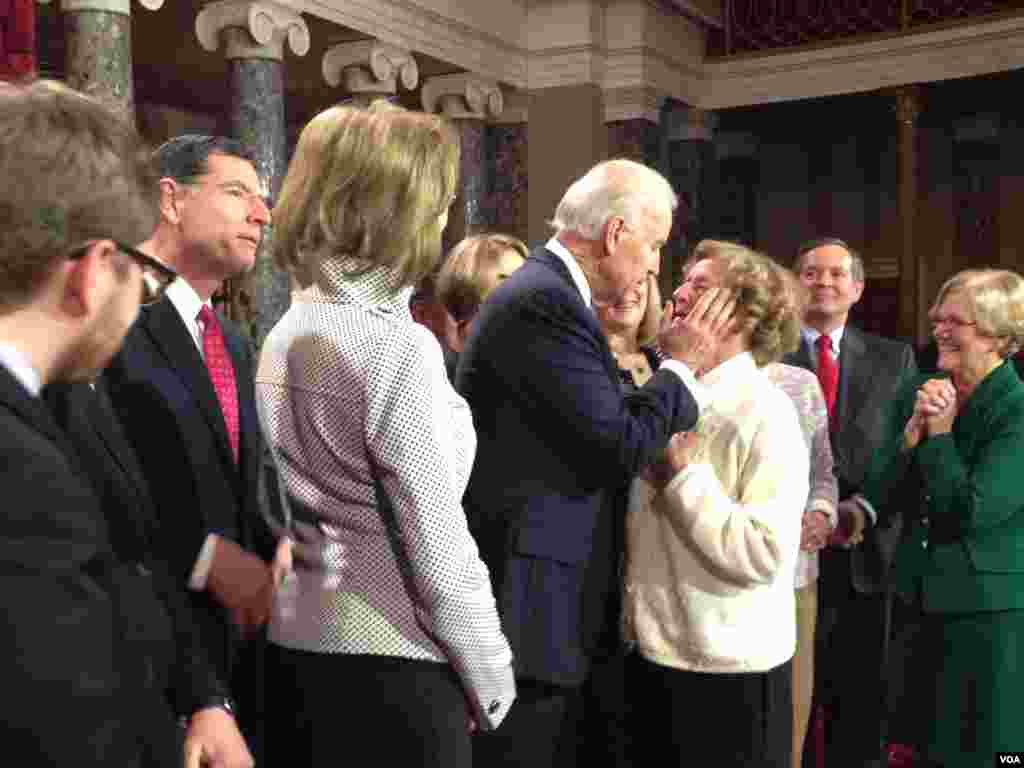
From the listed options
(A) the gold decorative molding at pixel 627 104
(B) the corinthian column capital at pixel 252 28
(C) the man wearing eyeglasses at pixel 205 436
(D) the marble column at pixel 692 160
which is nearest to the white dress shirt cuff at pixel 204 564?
(C) the man wearing eyeglasses at pixel 205 436

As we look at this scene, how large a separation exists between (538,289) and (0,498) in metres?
1.40

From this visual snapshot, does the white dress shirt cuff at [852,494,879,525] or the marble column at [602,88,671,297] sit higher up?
the marble column at [602,88,671,297]

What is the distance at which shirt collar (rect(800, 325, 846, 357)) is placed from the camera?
14.5ft

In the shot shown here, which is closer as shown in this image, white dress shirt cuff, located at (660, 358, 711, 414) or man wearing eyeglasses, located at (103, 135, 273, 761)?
man wearing eyeglasses, located at (103, 135, 273, 761)

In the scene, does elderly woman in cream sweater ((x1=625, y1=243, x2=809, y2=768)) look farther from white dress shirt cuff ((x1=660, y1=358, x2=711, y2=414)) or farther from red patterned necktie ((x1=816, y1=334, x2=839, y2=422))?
red patterned necktie ((x1=816, y1=334, x2=839, y2=422))

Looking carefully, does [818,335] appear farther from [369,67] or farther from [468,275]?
[369,67]

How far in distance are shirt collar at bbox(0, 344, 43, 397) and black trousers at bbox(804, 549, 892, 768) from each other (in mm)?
3381

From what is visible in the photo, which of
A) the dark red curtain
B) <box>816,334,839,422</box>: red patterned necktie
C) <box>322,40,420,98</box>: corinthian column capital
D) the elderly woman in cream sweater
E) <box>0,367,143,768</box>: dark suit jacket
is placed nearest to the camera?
<box>0,367,143,768</box>: dark suit jacket

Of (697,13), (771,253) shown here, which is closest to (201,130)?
(697,13)

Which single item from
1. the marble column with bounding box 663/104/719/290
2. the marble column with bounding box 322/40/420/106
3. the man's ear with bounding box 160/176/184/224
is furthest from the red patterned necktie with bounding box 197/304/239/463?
the marble column with bounding box 663/104/719/290

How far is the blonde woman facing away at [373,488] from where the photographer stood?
1.76 meters

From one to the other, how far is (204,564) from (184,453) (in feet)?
1.07

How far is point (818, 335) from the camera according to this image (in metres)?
4.45

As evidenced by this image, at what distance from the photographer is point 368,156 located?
6.17 ft
